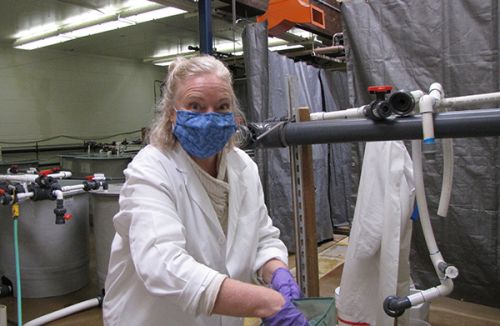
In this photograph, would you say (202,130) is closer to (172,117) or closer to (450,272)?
(172,117)

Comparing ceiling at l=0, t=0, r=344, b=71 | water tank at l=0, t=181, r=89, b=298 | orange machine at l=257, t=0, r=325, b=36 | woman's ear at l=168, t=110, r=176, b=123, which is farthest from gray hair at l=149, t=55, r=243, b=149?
ceiling at l=0, t=0, r=344, b=71

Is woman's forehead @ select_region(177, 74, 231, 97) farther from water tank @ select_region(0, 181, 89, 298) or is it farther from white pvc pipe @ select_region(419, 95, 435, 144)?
water tank @ select_region(0, 181, 89, 298)

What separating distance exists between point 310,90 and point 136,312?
125 inches

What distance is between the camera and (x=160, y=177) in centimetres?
94

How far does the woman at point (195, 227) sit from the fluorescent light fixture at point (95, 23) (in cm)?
274

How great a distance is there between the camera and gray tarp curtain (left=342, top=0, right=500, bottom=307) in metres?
2.41

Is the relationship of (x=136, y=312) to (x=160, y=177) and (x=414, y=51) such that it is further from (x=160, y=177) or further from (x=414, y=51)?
(x=414, y=51)

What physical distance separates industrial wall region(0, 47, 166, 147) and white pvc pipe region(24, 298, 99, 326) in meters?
4.82

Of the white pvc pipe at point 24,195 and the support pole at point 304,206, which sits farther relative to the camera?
the white pvc pipe at point 24,195

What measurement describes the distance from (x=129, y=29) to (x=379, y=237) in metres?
5.19

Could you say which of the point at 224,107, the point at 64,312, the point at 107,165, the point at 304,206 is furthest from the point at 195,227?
Result: the point at 107,165

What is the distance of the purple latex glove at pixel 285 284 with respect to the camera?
1.00 metres

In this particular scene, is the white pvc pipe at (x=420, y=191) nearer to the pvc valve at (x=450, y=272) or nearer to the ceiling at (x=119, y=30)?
the pvc valve at (x=450, y=272)

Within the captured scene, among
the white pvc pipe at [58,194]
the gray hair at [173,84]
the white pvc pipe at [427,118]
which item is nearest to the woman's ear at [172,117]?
the gray hair at [173,84]
